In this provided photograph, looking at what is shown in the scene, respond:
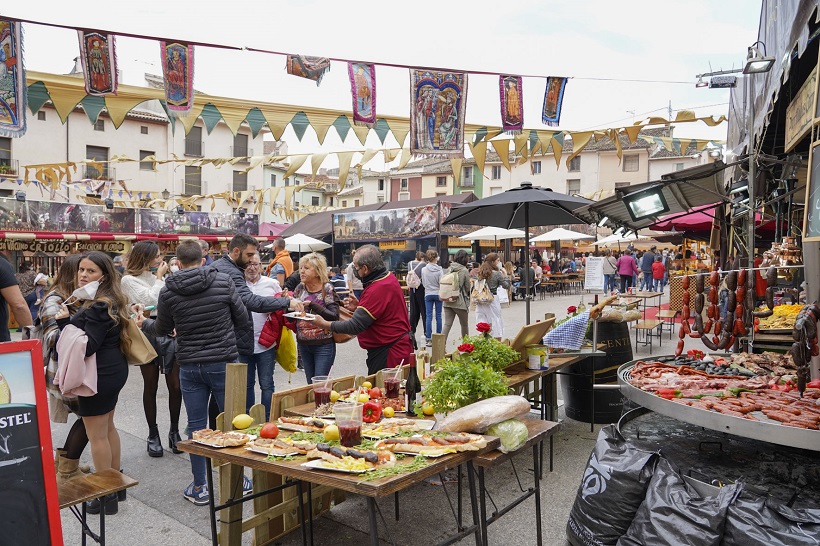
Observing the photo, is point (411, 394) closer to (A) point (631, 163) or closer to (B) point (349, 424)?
(B) point (349, 424)

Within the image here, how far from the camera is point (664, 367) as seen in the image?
4.36 metres

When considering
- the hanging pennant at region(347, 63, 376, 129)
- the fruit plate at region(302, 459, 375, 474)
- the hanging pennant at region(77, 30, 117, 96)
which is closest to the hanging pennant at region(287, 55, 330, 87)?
the hanging pennant at region(347, 63, 376, 129)

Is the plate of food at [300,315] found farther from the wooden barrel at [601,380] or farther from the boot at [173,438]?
the wooden barrel at [601,380]

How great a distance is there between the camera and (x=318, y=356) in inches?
215

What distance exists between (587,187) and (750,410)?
155 ft

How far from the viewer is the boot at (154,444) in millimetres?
5191

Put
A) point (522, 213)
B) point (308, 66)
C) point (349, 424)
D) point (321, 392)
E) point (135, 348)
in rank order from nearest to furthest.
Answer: point (349, 424), point (321, 392), point (135, 348), point (308, 66), point (522, 213)

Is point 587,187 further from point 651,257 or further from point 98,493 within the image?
point 98,493

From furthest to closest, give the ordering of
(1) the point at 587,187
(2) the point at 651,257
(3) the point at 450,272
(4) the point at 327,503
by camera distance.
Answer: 1. (1) the point at 587,187
2. (2) the point at 651,257
3. (3) the point at 450,272
4. (4) the point at 327,503

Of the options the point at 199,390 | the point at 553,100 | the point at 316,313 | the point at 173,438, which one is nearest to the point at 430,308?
the point at 553,100

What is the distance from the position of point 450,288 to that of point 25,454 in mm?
8216

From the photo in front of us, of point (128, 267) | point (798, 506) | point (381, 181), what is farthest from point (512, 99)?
point (381, 181)

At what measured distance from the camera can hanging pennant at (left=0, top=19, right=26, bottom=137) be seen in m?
6.61

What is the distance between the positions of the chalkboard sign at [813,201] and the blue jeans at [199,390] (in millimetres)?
3886
